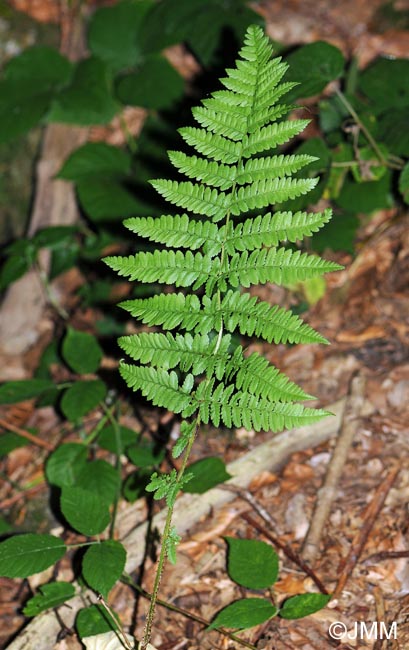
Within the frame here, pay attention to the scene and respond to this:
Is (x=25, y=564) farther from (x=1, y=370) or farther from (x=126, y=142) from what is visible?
(x=126, y=142)

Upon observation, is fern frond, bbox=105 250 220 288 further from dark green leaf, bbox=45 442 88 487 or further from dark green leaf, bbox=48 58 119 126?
dark green leaf, bbox=48 58 119 126

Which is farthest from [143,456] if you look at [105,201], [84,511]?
[105,201]

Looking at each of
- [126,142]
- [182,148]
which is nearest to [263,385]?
[182,148]

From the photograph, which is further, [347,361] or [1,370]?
[1,370]

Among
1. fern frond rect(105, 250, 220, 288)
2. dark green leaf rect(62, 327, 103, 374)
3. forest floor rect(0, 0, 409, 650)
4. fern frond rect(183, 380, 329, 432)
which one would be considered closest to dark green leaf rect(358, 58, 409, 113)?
forest floor rect(0, 0, 409, 650)

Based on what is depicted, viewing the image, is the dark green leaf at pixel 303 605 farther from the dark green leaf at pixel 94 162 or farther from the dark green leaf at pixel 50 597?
the dark green leaf at pixel 94 162

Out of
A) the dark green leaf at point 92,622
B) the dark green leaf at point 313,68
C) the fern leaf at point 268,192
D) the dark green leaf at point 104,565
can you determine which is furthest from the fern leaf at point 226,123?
the dark green leaf at point 92,622
